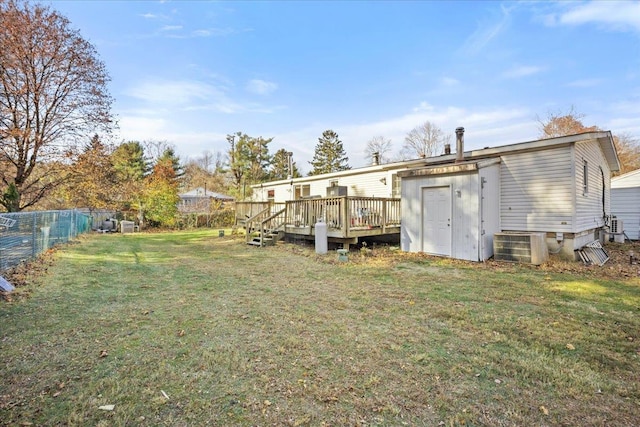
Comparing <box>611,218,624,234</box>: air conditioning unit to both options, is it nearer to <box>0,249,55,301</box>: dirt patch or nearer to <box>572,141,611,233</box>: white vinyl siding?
<box>572,141,611,233</box>: white vinyl siding

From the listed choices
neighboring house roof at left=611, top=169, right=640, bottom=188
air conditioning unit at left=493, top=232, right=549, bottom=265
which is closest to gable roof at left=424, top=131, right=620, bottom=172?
air conditioning unit at left=493, top=232, right=549, bottom=265

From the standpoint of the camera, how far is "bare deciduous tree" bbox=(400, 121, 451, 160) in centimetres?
3039

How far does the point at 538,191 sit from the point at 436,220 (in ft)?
9.35

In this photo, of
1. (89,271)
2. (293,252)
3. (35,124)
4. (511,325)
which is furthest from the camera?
(35,124)

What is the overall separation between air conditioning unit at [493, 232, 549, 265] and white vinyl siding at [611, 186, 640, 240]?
398 inches

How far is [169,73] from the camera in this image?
1363cm

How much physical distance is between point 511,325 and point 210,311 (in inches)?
159

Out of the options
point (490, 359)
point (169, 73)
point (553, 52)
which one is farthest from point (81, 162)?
point (553, 52)

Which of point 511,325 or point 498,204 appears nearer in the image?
point 511,325

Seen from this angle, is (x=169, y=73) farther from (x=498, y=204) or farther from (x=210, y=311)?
(x=498, y=204)

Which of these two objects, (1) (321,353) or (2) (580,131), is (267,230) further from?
(2) (580,131)

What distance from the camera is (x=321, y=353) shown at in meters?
3.10

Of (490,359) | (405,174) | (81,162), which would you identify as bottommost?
(490,359)

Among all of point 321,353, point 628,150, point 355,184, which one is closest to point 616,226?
point 355,184
